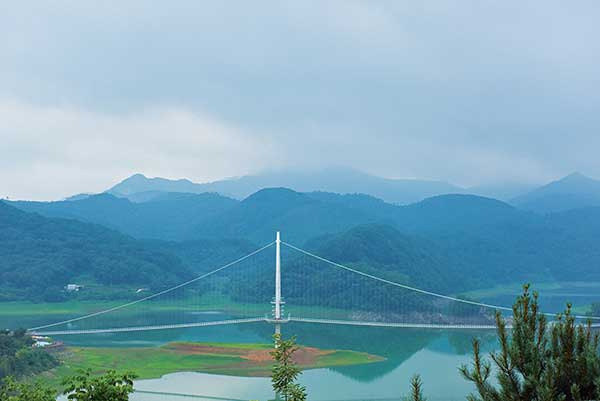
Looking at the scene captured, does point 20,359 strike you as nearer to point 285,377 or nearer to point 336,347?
point 336,347

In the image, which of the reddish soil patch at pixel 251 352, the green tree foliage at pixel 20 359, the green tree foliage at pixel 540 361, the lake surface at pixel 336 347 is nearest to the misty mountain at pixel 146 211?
the lake surface at pixel 336 347

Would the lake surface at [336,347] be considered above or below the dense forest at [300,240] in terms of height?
below

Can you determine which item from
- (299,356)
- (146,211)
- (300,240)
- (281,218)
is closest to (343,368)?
(299,356)

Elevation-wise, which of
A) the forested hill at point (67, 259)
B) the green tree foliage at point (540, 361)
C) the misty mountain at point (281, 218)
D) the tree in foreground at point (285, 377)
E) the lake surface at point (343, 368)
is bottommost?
the lake surface at point (343, 368)

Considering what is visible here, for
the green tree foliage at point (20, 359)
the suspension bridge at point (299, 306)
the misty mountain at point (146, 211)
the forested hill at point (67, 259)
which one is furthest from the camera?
the misty mountain at point (146, 211)

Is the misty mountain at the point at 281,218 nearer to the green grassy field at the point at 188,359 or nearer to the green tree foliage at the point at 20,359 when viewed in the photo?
the green grassy field at the point at 188,359

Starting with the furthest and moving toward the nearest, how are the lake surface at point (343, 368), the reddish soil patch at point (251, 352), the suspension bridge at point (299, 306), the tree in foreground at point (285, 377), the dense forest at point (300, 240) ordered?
the dense forest at point (300, 240) < the suspension bridge at point (299, 306) < the reddish soil patch at point (251, 352) < the lake surface at point (343, 368) < the tree in foreground at point (285, 377)

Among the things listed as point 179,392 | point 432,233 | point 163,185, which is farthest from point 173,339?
point 163,185

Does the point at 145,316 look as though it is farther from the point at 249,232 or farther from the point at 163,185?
the point at 163,185
